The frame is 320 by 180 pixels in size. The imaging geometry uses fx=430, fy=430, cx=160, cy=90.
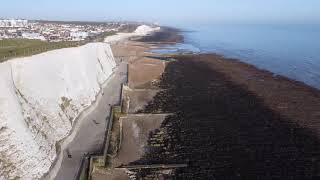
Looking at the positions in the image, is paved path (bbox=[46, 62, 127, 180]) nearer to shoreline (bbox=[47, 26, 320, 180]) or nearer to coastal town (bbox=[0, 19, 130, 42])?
shoreline (bbox=[47, 26, 320, 180])

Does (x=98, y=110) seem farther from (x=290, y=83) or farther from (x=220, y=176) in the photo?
(x=290, y=83)

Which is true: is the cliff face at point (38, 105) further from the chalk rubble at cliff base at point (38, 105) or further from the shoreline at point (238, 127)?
the shoreline at point (238, 127)

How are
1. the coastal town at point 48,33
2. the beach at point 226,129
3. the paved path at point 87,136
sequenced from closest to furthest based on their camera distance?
the paved path at point 87,136 < the beach at point 226,129 < the coastal town at point 48,33

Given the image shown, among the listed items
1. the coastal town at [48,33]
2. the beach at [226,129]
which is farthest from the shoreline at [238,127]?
the coastal town at [48,33]

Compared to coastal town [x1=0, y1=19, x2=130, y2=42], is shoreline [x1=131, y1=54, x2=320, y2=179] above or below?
above

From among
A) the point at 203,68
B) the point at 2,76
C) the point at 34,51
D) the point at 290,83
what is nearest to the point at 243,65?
the point at 203,68

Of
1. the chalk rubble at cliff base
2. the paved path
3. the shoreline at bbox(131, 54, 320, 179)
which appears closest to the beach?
the shoreline at bbox(131, 54, 320, 179)
